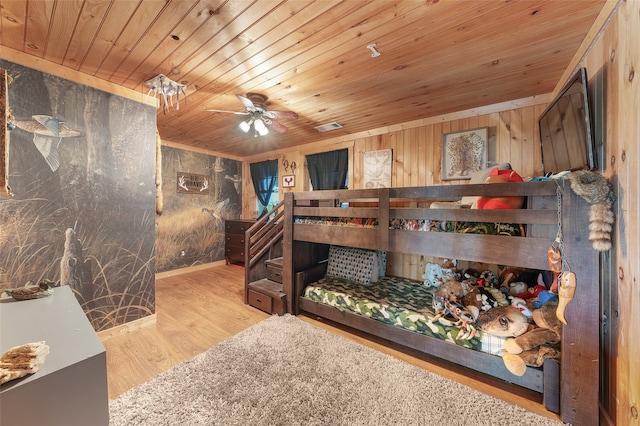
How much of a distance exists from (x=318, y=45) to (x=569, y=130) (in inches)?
74.9

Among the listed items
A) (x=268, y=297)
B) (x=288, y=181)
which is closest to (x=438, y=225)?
(x=268, y=297)

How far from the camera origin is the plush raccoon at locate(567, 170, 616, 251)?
1.28 m

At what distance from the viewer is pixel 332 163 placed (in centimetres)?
397

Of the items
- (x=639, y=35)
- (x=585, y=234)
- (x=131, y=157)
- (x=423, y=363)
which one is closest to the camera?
(x=639, y=35)

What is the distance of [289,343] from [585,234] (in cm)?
221

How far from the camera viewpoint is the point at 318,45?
174 cm

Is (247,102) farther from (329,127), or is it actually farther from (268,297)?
(268,297)

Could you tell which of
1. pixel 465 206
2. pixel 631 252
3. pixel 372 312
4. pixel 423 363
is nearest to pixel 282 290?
pixel 372 312

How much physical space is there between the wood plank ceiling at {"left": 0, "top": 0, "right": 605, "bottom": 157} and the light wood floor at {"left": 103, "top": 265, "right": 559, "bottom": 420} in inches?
95.8

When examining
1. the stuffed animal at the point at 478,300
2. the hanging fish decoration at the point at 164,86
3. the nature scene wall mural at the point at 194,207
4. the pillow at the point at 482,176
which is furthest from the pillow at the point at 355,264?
the nature scene wall mural at the point at 194,207

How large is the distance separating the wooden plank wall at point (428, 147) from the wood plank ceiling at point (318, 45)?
256 mm

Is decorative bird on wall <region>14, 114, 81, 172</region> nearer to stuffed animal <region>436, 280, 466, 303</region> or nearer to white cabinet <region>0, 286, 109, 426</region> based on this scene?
white cabinet <region>0, 286, 109, 426</region>

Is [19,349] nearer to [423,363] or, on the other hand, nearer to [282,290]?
[282,290]

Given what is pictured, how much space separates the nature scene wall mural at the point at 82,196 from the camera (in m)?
1.84
